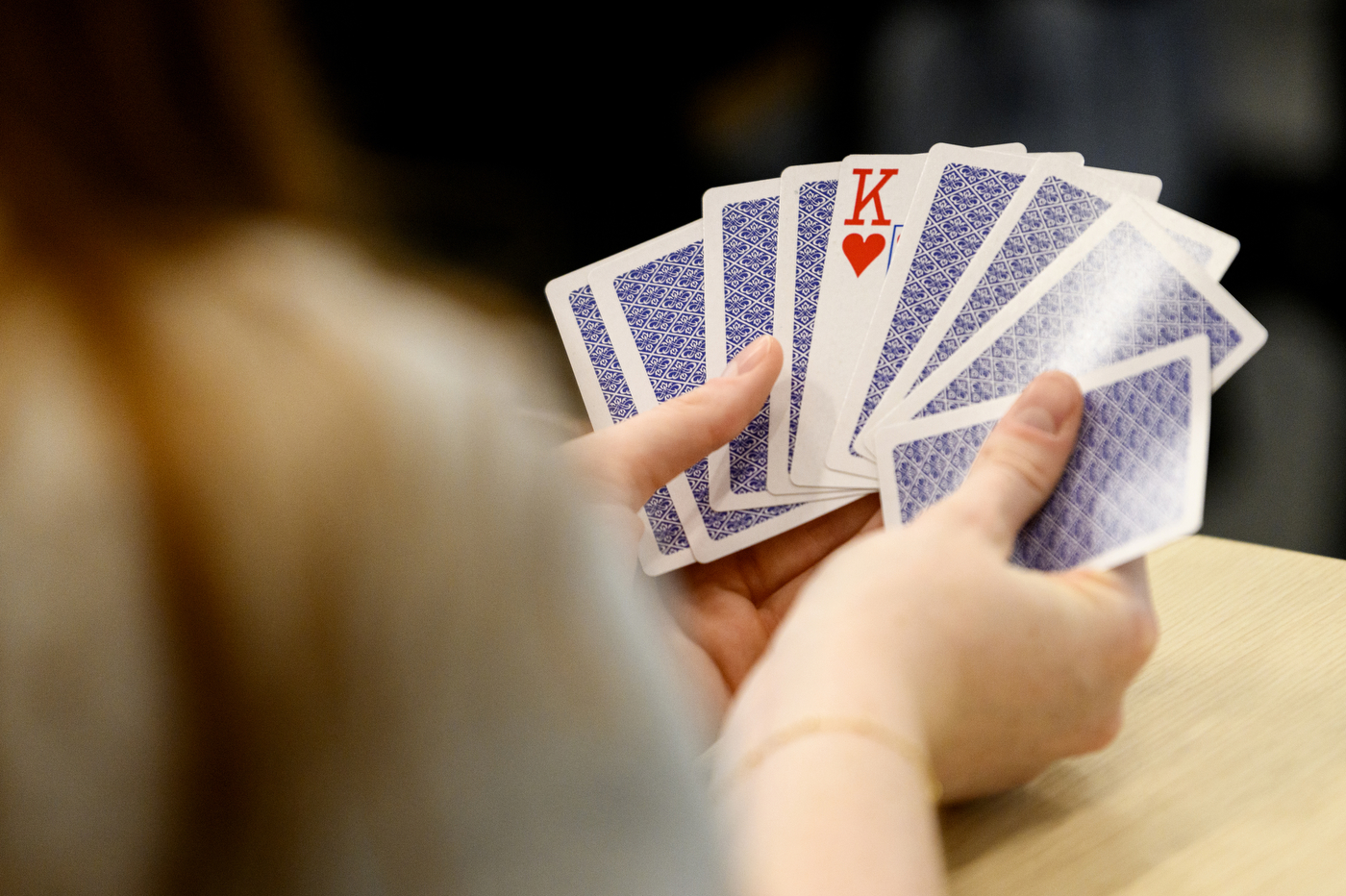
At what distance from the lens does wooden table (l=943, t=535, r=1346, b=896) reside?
721 millimetres

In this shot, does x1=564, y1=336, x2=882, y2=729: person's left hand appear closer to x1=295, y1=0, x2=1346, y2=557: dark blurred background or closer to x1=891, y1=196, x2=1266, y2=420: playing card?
x1=891, y1=196, x2=1266, y2=420: playing card

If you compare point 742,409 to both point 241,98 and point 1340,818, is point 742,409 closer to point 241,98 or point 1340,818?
point 1340,818

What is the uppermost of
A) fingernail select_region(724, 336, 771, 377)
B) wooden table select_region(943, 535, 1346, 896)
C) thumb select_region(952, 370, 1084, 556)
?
fingernail select_region(724, 336, 771, 377)

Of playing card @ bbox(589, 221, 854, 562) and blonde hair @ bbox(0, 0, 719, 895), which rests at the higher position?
blonde hair @ bbox(0, 0, 719, 895)

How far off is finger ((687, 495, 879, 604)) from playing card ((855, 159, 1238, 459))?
8cm

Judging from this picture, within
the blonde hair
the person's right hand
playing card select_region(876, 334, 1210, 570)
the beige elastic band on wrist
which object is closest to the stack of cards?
playing card select_region(876, 334, 1210, 570)

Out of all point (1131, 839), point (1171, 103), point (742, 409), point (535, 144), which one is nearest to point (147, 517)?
point (1131, 839)

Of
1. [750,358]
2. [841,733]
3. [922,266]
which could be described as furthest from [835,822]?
[922,266]

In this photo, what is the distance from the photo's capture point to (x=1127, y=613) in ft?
2.74

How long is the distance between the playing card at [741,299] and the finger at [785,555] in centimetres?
4

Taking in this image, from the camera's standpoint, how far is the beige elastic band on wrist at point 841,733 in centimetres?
63

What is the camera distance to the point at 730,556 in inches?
47.9

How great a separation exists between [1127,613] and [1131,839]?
17 centimetres

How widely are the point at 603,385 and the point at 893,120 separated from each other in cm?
296
